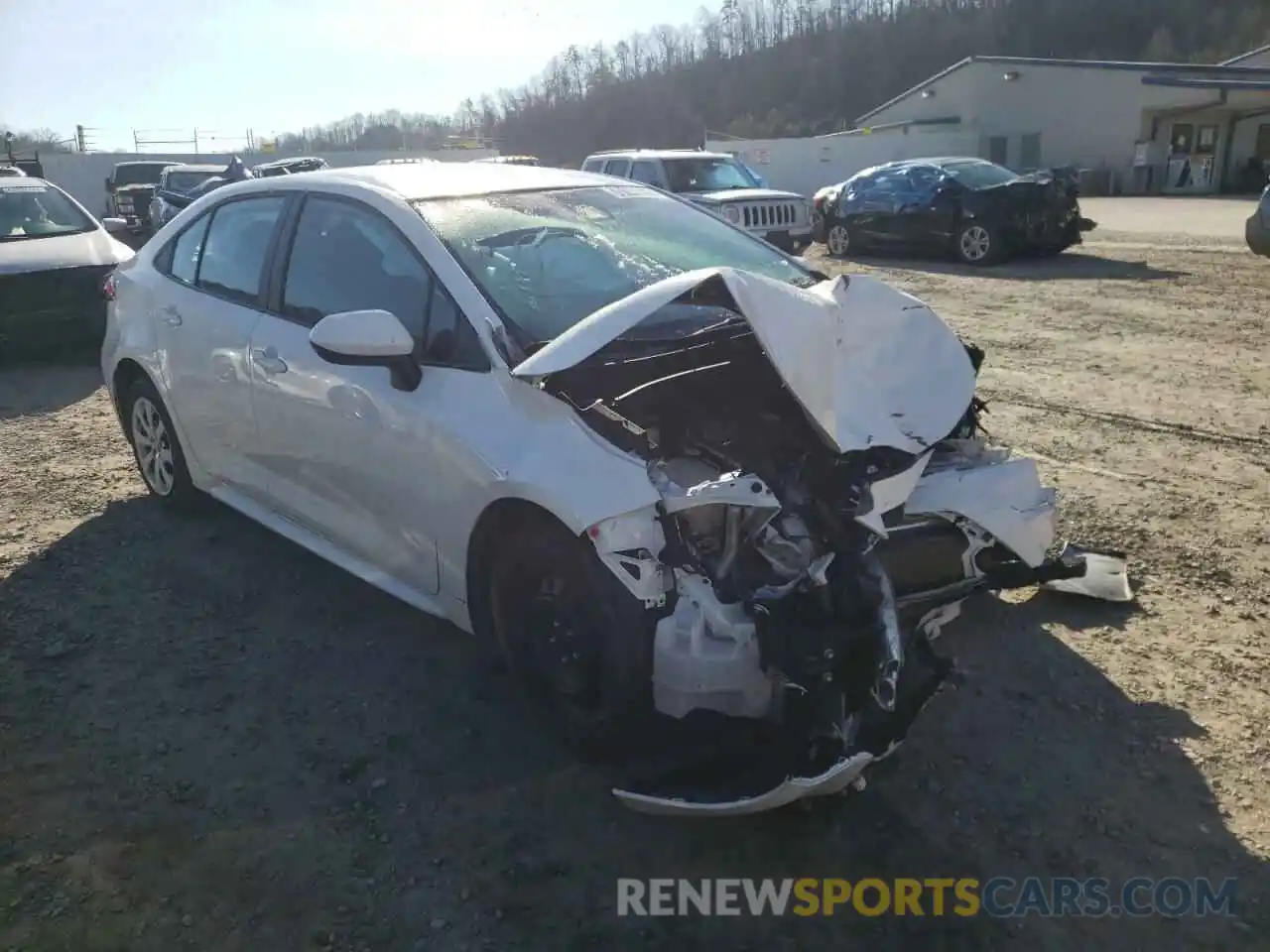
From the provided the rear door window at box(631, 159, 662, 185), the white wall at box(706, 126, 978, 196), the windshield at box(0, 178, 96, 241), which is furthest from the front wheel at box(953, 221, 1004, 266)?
the white wall at box(706, 126, 978, 196)

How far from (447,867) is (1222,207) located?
86.1 ft

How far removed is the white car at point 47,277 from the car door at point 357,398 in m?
6.11

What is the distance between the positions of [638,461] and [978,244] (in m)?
13.0

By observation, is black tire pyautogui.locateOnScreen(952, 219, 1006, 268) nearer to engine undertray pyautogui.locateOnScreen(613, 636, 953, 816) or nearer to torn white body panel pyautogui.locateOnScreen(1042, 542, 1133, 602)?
torn white body panel pyautogui.locateOnScreen(1042, 542, 1133, 602)

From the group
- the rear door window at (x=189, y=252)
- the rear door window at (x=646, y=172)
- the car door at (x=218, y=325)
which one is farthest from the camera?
the rear door window at (x=646, y=172)

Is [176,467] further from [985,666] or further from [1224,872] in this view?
[1224,872]

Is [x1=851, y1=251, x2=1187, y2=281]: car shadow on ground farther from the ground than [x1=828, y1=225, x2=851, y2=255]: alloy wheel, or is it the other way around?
[x1=828, y1=225, x2=851, y2=255]: alloy wheel

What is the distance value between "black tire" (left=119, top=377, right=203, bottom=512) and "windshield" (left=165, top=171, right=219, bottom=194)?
16294 millimetres

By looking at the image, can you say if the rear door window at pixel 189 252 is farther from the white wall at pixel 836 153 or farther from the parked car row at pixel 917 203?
the white wall at pixel 836 153

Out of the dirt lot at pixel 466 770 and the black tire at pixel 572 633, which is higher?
the black tire at pixel 572 633

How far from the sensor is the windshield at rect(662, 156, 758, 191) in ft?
48.9

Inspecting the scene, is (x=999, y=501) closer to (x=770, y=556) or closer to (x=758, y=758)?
(x=770, y=556)

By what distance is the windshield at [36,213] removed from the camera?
9523 mm

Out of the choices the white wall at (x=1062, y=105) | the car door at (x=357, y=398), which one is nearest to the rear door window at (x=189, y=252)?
the car door at (x=357, y=398)
